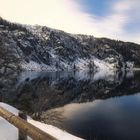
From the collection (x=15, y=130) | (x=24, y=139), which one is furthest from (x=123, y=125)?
(x=24, y=139)

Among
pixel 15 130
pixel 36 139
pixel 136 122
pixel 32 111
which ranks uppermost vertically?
pixel 36 139

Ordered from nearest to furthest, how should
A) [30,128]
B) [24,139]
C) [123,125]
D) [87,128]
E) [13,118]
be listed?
[30,128]
[13,118]
[24,139]
[87,128]
[123,125]

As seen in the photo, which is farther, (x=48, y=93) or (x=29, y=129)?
(x=48, y=93)

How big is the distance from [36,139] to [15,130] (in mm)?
7815

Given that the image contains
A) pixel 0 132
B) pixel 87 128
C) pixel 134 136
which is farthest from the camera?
pixel 87 128

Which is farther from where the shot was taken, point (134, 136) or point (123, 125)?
point (123, 125)

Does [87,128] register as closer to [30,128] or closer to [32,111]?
[32,111]

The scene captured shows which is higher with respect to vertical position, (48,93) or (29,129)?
(29,129)

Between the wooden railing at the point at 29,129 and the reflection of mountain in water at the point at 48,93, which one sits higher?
the wooden railing at the point at 29,129

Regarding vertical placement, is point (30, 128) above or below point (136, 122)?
above

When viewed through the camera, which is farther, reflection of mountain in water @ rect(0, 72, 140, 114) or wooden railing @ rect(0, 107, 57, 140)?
reflection of mountain in water @ rect(0, 72, 140, 114)

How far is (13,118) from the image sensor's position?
38.3ft

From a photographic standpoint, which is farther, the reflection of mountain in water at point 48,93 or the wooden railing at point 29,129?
the reflection of mountain in water at point 48,93

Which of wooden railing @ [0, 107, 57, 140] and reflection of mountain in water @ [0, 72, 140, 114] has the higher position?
wooden railing @ [0, 107, 57, 140]
